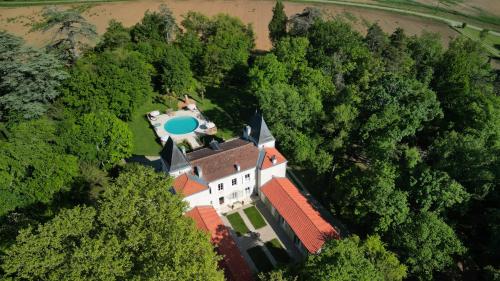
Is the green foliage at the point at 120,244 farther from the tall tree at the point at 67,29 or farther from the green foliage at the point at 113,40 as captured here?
the green foliage at the point at 113,40

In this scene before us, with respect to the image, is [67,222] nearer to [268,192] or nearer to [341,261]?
[341,261]

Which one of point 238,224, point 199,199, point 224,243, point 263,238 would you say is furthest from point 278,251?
point 199,199

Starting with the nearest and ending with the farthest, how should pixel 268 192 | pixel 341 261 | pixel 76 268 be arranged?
pixel 76 268, pixel 341 261, pixel 268 192

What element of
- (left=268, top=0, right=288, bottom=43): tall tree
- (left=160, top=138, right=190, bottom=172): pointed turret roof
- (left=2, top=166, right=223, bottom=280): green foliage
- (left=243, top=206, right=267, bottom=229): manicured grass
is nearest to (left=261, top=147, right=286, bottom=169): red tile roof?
(left=243, top=206, right=267, bottom=229): manicured grass

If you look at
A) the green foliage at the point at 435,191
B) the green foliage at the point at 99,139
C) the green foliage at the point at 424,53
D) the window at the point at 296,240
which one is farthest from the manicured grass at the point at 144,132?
the green foliage at the point at 424,53

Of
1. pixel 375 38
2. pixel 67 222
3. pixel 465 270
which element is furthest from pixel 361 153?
pixel 67 222

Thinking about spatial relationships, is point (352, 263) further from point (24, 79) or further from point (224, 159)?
point (24, 79)
